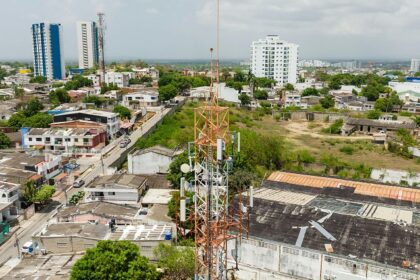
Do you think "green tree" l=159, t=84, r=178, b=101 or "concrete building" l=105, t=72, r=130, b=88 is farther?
"concrete building" l=105, t=72, r=130, b=88

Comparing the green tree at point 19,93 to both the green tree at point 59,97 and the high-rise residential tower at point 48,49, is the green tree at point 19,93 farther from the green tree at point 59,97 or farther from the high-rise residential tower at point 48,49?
the high-rise residential tower at point 48,49

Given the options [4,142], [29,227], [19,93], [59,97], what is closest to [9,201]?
[29,227]

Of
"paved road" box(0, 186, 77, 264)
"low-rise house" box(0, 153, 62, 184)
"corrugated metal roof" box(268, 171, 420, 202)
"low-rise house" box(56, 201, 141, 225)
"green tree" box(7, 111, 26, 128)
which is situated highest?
"green tree" box(7, 111, 26, 128)

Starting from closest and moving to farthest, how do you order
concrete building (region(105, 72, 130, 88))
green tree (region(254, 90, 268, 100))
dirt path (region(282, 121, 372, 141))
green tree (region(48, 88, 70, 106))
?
1. dirt path (region(282, 121, 372, 141))
2. green tree (region(48, 88, 70, 106))
3. green tree (region(254, 90, 268, 100))
4. concrete building (region(105, 72, 130, 88))

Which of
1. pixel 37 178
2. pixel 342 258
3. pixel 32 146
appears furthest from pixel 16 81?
pixel 342 258

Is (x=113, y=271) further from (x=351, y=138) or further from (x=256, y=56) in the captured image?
(x=256, y=56)

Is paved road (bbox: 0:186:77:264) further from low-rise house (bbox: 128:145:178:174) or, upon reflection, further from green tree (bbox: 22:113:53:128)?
green tree (bbox: 22:113:53:128)

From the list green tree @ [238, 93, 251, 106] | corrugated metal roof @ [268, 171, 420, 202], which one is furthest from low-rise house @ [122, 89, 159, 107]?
corrugated metal roof @ [268, 171, 420, 202]
